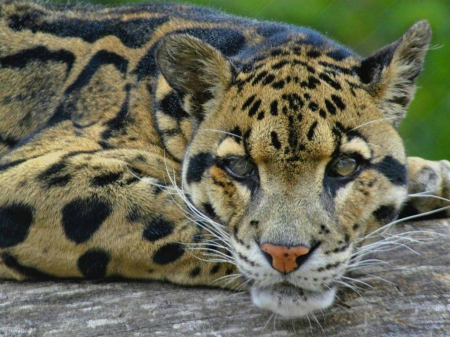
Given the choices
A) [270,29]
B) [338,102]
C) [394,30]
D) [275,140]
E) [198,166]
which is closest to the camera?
[275,140]

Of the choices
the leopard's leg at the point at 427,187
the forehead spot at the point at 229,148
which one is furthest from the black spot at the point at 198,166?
the leopard's leg at the point at 427,187

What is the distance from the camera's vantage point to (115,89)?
6105 mm

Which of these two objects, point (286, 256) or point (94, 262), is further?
point (94, 262)

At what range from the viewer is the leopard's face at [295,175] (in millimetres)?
4500

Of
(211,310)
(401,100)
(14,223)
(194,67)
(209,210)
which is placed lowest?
(211,310)

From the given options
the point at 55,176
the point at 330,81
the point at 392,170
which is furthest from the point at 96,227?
the point at 392,170

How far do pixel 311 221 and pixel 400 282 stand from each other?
82cm

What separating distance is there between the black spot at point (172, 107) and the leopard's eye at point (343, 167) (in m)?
1.32

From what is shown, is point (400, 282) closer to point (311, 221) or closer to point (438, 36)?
point (311, 221)

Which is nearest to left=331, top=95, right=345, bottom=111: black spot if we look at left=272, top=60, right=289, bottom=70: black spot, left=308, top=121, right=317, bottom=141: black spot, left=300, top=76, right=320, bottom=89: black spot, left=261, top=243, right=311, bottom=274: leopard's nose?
left=300, top=76, right=320, bottom=89: black spot

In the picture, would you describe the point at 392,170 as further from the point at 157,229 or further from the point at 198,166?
the point at 157,229

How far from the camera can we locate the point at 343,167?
→ 4.82 metres

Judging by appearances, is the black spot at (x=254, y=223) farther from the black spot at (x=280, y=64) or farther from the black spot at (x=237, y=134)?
the black spot at (x=280, y=64)

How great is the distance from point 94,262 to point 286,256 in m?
1.29
